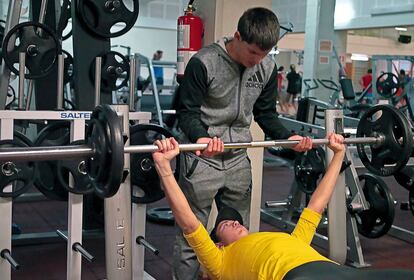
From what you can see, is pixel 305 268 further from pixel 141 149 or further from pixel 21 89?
pixel 21 89

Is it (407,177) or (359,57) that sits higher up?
(359,57)

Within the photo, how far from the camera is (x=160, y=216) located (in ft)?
13.7

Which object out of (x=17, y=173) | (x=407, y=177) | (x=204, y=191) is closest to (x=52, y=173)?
(x=17, y=173)

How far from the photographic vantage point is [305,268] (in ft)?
4.34

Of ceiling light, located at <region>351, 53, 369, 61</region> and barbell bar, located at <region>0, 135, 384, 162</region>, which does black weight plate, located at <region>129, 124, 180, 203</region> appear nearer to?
barbell bar, located at <region>0, 135, 384, 162</region>

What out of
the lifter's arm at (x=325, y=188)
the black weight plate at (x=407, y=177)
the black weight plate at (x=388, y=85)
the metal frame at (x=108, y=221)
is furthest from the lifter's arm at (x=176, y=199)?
the black weight plate at (x=388, y=85)

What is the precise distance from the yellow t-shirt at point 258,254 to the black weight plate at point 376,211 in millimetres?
1602

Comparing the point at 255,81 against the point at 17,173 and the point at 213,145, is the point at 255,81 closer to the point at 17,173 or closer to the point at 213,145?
the point at 213,145

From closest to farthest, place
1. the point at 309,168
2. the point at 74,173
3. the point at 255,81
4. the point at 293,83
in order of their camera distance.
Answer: the point at 255,81
the point at 74,173
the point at 309,168
the point at 293,83

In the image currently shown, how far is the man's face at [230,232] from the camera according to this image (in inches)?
74.6

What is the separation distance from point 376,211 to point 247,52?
6.16 ft

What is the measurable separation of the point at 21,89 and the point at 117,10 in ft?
2.47

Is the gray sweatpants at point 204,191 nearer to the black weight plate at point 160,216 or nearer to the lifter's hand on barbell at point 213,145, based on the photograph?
the lifter's hand on barbell at point 213,145

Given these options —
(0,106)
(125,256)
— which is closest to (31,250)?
(0,106)
